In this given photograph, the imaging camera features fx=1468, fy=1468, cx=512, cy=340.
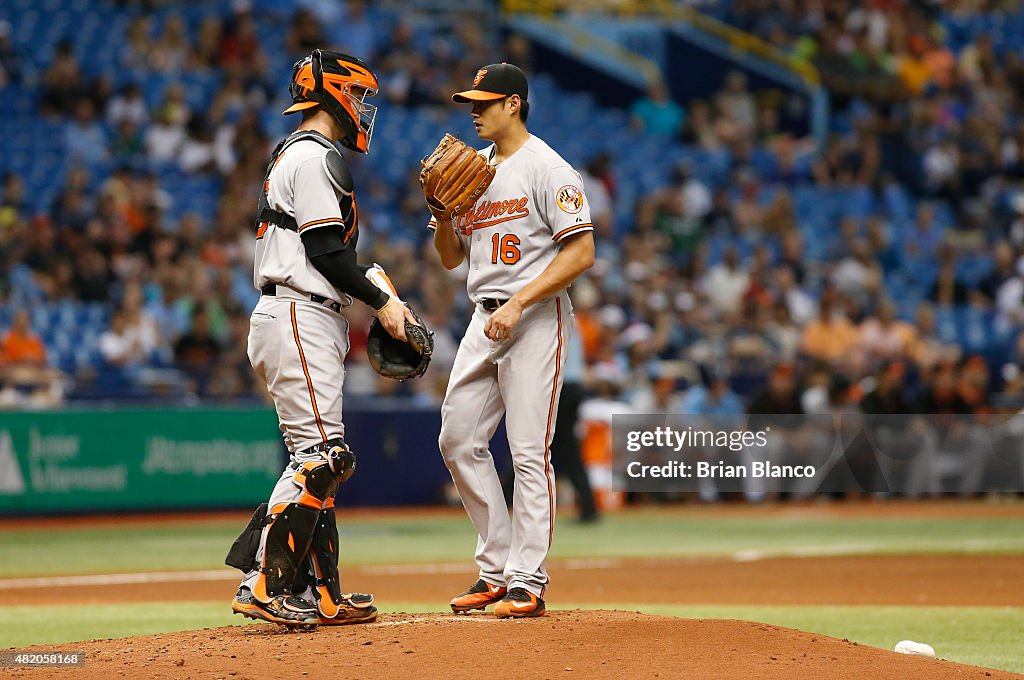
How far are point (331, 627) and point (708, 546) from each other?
7.11 metres

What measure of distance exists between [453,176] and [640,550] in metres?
6.62

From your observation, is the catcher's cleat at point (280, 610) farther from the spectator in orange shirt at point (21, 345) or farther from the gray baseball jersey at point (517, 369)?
the spectator in orange shirt at point (21, 345)

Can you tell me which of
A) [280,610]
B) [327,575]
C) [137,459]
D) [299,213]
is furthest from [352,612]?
[137,459]

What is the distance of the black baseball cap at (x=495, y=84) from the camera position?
20.6 feet

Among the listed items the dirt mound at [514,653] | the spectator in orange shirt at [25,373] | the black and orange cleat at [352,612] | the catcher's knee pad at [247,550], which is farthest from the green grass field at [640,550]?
the black and orange cleat at [352,612]

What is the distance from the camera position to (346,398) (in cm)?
1612

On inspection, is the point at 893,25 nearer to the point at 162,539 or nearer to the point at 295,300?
the point at 162,539

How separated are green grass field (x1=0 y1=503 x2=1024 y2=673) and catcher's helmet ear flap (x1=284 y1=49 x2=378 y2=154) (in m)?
2.83

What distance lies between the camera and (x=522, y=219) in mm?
6281

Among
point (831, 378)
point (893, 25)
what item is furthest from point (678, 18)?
point (831, 378)

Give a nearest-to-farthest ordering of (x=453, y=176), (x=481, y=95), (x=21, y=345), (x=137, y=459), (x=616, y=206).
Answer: (x=453, y=176)
(x=481, y=95)
(x=21, y=345)
(x=137, y=459)
(x=616, y=206)

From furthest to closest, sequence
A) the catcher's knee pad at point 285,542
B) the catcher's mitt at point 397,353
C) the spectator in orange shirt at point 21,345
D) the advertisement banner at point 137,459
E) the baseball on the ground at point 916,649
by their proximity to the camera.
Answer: the spectator in orange shirt at point 21,345
the advertisement banner at point 137,459
the catcher's mitt at point 397,353
the baseball on the ground at point 916,649
the catcher's knee pad at point 285,542

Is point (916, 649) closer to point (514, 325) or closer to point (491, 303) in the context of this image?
point (514, 325)

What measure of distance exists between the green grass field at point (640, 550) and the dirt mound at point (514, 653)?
1067 millimetres
